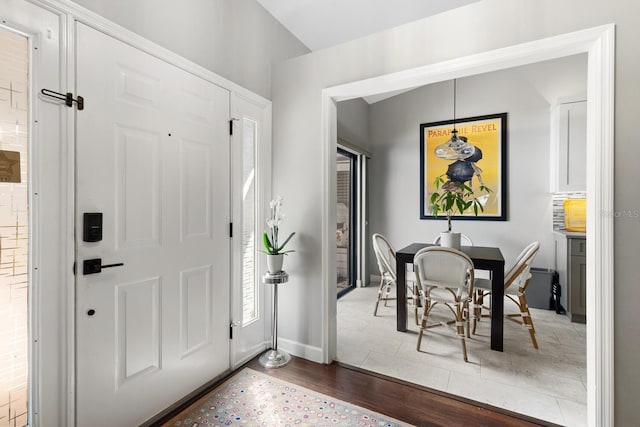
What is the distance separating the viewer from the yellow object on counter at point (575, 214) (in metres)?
3.61

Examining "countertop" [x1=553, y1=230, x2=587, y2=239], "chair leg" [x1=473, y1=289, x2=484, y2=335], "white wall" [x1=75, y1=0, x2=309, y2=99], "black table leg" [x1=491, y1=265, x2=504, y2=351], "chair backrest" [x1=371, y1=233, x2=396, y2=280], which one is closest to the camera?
"white wall" [x1=75, y1=0, x2=309, y2=99]

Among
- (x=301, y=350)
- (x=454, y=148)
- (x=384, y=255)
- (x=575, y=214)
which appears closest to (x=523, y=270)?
(x=384, y=255)

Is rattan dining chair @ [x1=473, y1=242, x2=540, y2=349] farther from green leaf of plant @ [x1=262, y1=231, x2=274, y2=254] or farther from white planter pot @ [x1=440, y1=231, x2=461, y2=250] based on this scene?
green leaf of plant @ [x1=262, y1=231, x2=274, y2=254]

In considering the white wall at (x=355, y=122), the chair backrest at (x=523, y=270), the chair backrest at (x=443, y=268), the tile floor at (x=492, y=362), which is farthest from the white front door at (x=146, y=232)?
the chair backrest at (x=523, y=270)

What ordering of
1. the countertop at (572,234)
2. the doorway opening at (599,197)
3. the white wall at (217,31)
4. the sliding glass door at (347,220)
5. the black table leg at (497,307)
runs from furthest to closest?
the sliding glass door at (347,220)
the countertop at (572,234)
the black table leg at (497,307)
the white wall at (217,31)
the doorway opening at (599,197)

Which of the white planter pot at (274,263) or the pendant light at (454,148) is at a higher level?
the pendant light at (454,148)

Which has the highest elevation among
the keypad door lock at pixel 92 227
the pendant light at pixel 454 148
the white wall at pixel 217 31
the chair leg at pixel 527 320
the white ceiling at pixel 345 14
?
the white ceiling at pixel 345 14

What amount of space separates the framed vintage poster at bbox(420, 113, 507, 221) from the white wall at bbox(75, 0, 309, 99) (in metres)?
2.63

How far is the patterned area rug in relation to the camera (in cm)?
177

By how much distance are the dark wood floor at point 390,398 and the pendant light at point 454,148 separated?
2.91 metres

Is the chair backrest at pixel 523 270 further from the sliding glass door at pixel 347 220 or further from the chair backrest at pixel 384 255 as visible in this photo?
the sliding glass door at pixel 347 220

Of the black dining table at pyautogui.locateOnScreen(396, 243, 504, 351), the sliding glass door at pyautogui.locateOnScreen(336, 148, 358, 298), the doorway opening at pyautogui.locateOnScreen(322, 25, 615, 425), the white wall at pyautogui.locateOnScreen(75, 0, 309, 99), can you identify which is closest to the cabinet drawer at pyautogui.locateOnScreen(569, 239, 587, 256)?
the black dining table at pyautogui.locateOnScreen(396, 243, 504, 351)

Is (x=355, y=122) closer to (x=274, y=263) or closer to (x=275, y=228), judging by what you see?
(x=275, y=228)

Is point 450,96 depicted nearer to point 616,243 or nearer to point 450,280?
point 450,280
